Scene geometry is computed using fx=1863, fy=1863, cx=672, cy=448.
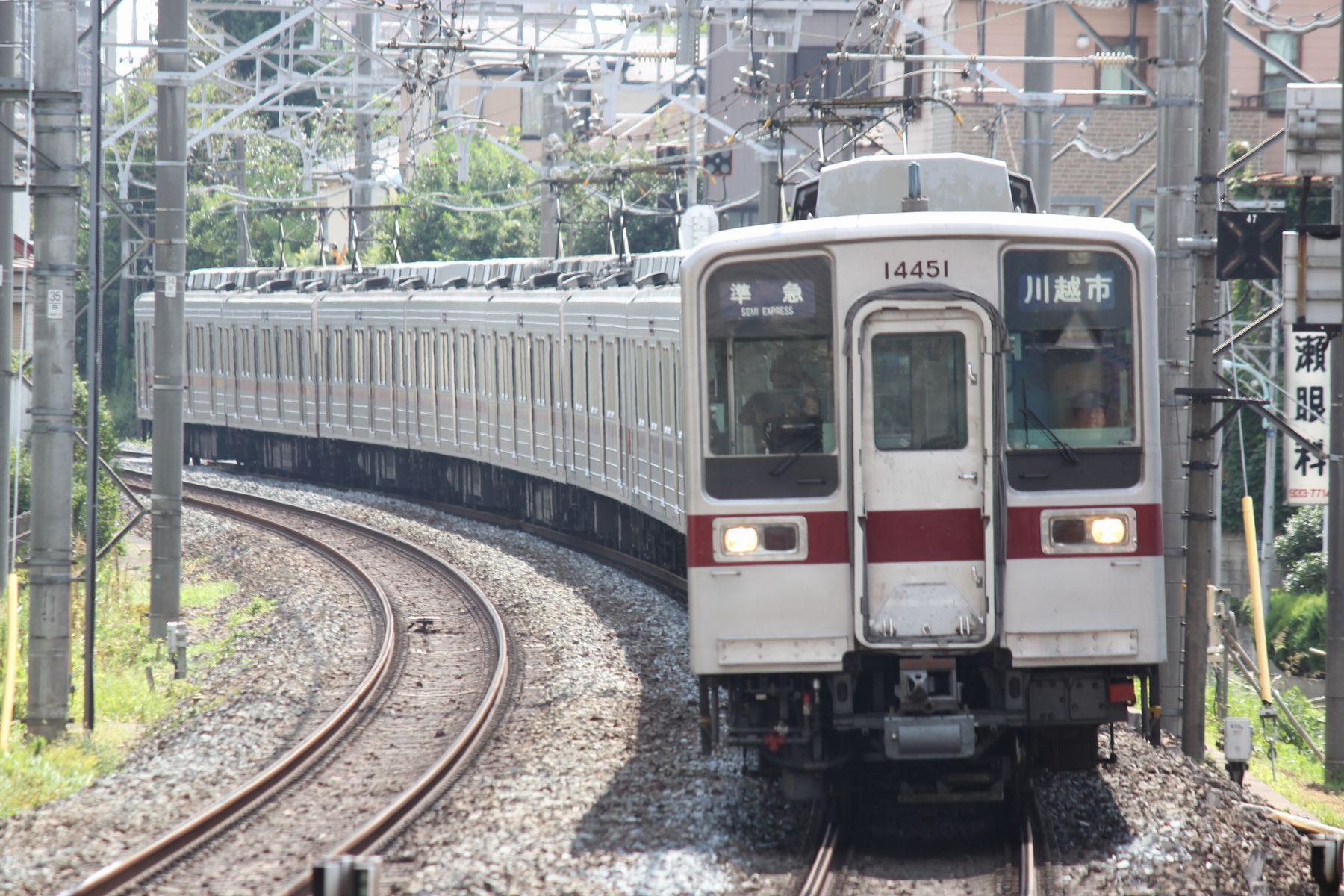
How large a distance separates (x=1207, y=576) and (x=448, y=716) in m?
4.56

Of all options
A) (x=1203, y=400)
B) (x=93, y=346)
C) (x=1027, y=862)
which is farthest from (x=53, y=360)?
(x=1027, y=862)

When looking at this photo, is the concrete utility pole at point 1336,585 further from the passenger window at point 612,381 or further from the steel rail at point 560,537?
the passenger window at point 612,381

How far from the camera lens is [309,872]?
7598 mm

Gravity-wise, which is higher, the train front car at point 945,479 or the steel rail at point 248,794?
the train front car at point 945,479

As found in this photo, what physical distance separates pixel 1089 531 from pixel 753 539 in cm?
136

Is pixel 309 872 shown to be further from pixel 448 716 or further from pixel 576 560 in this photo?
pixel 576 560

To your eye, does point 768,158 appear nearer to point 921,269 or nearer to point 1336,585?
point 1336,585

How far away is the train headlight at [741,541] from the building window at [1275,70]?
76.7 feet

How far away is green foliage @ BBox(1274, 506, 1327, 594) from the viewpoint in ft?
64.6

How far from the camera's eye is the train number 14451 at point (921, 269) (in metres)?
7.59

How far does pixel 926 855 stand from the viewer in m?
7.63

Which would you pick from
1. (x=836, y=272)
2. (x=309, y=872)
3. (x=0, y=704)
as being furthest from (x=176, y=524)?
(x=836, y=272)

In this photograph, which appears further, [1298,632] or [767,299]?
[1298,632]

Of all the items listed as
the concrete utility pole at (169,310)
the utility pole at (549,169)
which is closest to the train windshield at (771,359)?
the concrete utility pole at (169,310)
